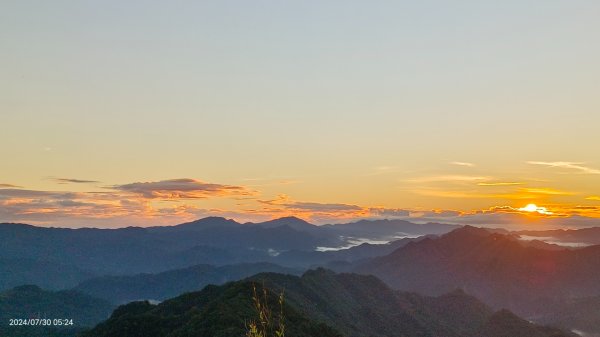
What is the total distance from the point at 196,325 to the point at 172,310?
2563 inches

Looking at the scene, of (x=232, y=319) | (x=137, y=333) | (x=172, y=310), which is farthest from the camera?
(x=172, y=310)

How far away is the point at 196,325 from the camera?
454ft

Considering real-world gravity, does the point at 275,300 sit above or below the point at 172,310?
above

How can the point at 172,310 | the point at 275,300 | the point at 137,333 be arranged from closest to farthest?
the point at 137,333
the point at 275,300
the point at 172,310

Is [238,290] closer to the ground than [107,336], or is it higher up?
higher up

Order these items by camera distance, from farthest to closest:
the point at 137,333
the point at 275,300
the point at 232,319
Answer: the point at 275,300 < the point at 137,333 < the point at 232,319

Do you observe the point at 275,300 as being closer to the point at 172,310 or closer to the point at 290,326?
the point at 290,326

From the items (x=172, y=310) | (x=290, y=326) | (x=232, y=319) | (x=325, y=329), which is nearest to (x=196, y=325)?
(x=232, y=319)

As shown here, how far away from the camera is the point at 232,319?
13725 centimetres

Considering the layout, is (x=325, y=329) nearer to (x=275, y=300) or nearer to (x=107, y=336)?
(x=275, y=300)

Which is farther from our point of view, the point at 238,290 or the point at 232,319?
the point at 238,290

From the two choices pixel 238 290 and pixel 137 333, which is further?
pixel 238 290

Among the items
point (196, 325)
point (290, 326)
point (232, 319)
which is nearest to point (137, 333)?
point (196, 325)

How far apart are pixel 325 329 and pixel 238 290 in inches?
1567
